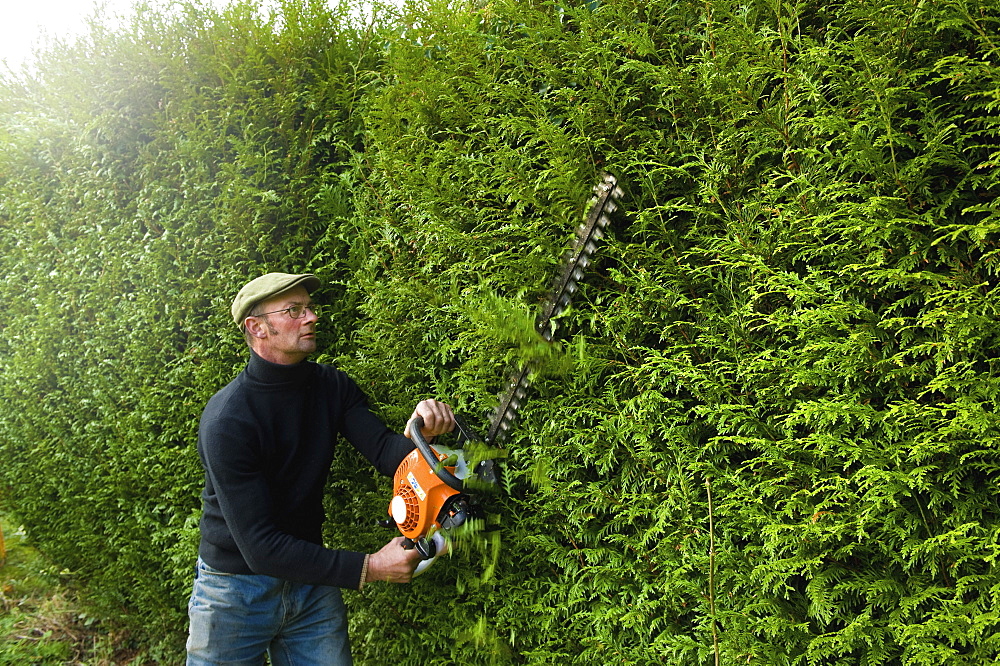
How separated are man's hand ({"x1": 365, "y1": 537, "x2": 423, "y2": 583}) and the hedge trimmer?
0.12 feet

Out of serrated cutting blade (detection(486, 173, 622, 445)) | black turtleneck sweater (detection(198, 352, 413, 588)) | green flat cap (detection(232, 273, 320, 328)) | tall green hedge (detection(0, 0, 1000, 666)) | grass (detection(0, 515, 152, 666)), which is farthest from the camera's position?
grass (detection(0, 515, 152, 666))

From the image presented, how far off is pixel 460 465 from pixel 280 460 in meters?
0.81

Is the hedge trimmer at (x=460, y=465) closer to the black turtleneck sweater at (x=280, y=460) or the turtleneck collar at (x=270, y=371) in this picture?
the black turtleneck sweater at (x=280, y=460)

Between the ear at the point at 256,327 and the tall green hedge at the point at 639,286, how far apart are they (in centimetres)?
54

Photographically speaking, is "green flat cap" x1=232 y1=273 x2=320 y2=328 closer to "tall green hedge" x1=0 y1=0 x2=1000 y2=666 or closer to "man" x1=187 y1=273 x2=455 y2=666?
"man" x1=187 y1=273 x2=455 y2=666

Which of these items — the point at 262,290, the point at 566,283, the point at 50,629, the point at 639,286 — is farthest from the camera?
the point at 50,629

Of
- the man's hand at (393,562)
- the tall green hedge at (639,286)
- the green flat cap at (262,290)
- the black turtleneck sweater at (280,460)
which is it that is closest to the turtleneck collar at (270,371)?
the black turtleneck sweater at (280,460)

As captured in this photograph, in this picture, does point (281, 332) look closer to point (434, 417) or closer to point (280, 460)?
point (280, 460)

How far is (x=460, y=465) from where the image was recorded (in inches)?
98.3

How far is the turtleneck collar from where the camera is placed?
2.74 meters

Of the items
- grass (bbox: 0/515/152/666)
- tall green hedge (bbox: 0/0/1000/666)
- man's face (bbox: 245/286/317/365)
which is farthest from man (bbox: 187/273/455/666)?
grass (bbox: 0/515/152/666)

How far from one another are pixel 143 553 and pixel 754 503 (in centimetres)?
392

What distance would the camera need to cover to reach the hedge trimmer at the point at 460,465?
7.75 feet

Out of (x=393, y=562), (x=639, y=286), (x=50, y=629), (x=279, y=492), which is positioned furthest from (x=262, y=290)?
(x=50, y=629)
